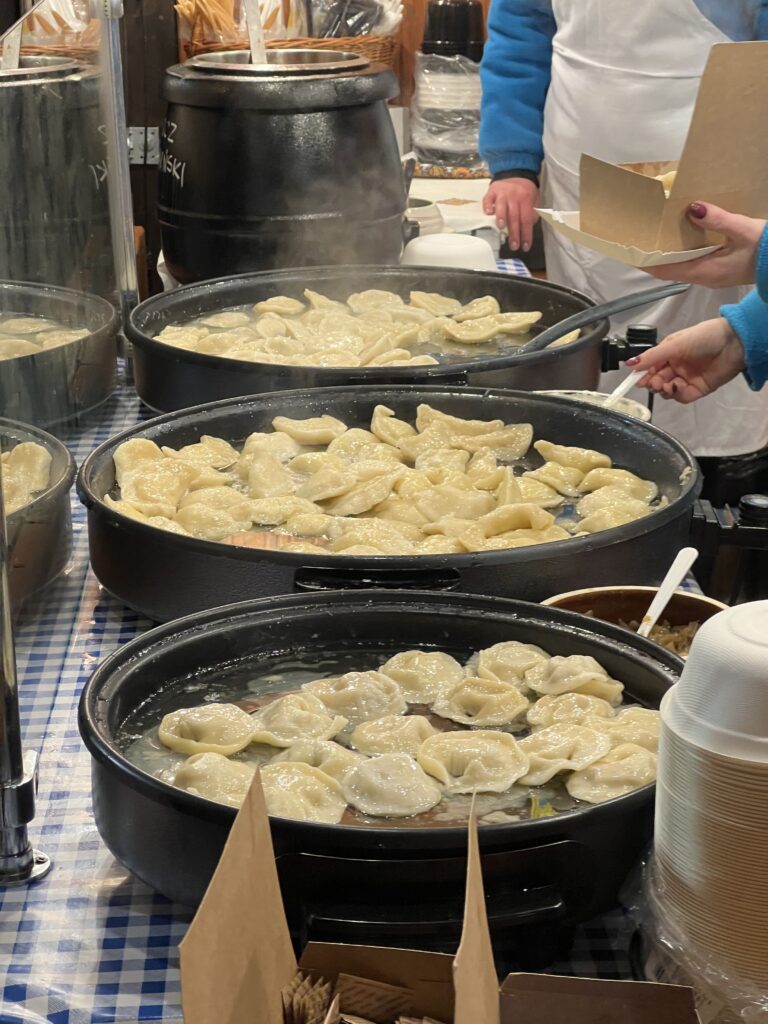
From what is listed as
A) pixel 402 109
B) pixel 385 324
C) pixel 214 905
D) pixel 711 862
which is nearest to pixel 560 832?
pixel 711 862

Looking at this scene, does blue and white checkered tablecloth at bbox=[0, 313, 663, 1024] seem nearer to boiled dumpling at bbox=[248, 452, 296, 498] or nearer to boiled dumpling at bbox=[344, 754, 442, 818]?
boiled dumpling at bbox=[344, 754, 442, 818]

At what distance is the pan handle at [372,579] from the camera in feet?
4.58

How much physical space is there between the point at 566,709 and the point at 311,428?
0.91m

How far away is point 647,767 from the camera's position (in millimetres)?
1108

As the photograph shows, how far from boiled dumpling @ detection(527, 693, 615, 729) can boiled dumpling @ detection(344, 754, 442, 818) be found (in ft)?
0.53

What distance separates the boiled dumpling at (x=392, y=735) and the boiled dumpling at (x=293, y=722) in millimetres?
27

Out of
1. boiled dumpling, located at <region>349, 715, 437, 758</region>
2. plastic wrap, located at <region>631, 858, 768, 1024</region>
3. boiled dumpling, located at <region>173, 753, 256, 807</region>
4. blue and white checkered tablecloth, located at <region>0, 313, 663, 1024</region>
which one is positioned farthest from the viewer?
boiled dumpling, located at <region>349, 715, 437, 758</region>

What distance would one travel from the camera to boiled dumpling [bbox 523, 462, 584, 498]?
186 centimetres

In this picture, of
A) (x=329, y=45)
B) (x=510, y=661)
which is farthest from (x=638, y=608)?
(x=329, y=45)

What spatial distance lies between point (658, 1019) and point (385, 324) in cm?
197

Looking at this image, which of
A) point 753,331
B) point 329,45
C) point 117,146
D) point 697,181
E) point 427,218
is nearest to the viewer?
point 697,181

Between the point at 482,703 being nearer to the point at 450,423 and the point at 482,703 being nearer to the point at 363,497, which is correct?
the point at 363,497

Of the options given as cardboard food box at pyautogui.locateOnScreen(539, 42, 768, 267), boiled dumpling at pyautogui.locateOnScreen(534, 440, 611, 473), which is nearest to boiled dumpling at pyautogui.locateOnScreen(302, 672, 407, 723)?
boiled dumpling at pyautogui.locateOnScreen(534, 440, 611, 473)

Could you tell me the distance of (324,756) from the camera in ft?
3.76
